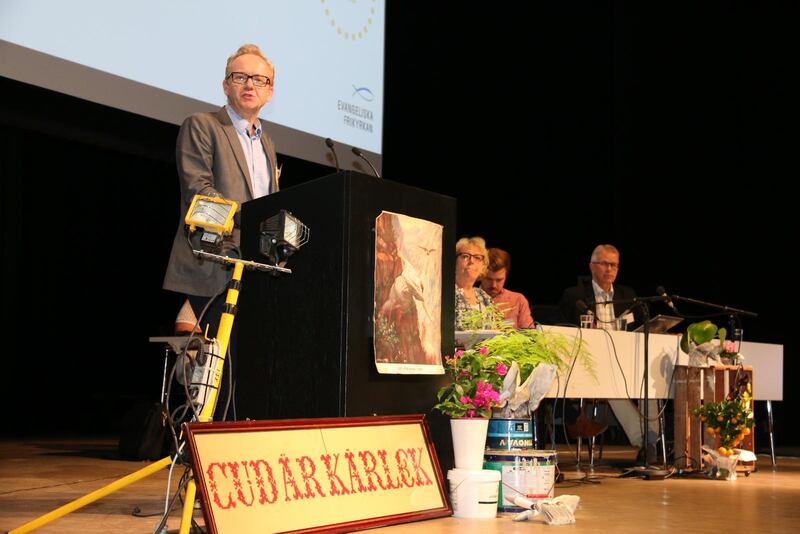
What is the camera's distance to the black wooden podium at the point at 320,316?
2.47 meters

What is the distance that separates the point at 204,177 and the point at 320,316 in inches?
22.3

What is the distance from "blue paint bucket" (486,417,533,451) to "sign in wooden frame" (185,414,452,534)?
297mm

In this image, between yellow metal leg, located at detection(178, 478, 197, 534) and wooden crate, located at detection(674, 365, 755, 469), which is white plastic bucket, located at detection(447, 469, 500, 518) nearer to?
yellow metal leg, located at detection(178, 478, 197, 534)

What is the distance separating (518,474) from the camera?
2.83 metres

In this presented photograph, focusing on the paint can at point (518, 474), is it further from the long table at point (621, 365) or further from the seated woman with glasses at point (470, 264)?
the seated woman with glasses at point (470, 264)

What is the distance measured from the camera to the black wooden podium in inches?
97.3

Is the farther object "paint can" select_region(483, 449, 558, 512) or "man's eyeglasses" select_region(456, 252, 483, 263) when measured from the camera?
"man's eyeglasses" select_region(456, 252, 483, 263)

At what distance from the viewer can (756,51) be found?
7355 millimetres

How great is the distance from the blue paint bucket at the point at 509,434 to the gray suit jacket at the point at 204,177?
0.97 meters

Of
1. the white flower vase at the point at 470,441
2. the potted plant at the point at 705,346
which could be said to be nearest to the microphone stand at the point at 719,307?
the potted plant at the point at 705,346

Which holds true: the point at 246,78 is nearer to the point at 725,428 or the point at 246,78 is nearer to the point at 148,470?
the point at 148,470

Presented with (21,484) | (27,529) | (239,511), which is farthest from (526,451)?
(21,484)

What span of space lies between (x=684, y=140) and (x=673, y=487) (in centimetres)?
437

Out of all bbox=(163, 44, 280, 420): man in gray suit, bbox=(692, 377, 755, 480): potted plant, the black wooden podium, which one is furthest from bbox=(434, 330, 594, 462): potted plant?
bbox=(692, 377, 755, 480): potted plant
